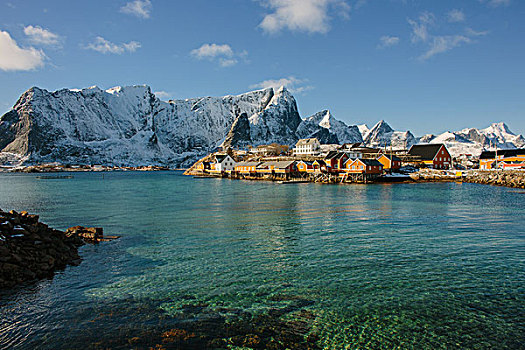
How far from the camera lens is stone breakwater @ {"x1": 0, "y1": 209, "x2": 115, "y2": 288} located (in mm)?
11453

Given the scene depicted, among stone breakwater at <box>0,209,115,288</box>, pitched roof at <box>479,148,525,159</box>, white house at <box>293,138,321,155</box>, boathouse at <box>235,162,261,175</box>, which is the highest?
white house at <box>293,138,321,155</box>

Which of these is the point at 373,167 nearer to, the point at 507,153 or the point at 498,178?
the point at 498,178

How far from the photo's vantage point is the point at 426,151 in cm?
8200

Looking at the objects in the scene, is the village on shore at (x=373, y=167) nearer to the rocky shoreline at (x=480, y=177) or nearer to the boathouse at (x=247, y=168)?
the boathouse at (x=247, y=168)

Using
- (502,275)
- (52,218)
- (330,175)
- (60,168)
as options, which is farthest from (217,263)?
(60,168)

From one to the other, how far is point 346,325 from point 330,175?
194ft

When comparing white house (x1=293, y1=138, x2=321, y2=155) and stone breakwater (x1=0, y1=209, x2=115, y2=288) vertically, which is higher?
white house (x1=293, y1=138, x2=321, y2=155)

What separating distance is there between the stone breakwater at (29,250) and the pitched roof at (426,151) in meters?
84.5

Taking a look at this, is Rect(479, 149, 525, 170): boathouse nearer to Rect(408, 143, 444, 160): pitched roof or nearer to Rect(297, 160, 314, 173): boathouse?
Rect(408, 143, 444, 160): pitched roof

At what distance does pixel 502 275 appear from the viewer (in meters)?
11.5

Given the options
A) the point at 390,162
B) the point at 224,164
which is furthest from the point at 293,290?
the point at 224,164

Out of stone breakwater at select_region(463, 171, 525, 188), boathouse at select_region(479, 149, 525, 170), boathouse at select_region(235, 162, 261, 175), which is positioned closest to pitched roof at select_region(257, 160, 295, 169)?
boathouse at select_region(235, 162, 261, 175)

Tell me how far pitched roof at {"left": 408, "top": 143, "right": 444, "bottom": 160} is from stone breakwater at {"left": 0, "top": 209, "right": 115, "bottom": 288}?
277 feet

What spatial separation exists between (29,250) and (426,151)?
292ft
